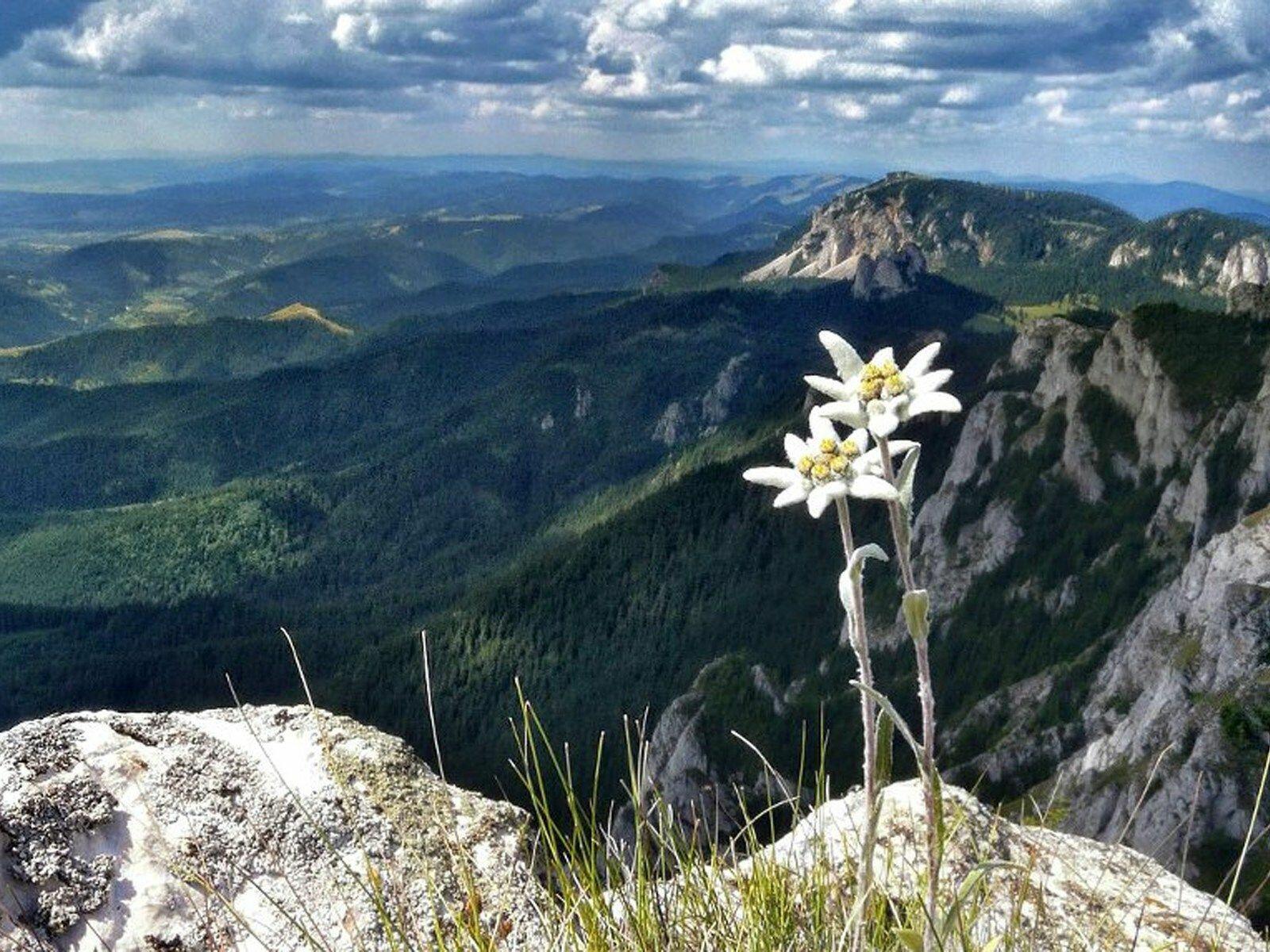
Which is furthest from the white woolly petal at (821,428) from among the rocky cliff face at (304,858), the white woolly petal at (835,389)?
the rocky cliff face at (304,858)

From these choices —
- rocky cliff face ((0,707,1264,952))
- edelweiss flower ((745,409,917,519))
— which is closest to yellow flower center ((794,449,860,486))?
edelweiss flower ((745,409,917,519))

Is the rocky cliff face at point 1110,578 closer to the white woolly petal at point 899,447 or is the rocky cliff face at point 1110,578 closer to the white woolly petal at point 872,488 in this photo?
the white woolly petal at point 899,447

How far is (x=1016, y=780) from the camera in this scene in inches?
3098

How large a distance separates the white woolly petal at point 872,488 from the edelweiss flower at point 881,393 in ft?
0.60

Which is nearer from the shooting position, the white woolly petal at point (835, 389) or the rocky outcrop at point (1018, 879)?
the white woolly petal at point (835, 389)

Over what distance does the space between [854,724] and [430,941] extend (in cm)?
9807

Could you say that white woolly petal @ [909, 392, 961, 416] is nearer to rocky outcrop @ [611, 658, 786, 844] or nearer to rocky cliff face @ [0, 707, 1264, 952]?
rocky cliff face @ [0, 707, 1264, 952]

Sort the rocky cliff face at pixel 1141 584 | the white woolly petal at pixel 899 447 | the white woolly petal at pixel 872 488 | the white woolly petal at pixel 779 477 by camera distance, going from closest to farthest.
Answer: the white woolly petal at pixel 872 488 < the white woolly petal at pixel 899 447 < the white woolly petal at pixel 779 477 < the rocky cliff face at pixel 1141 584

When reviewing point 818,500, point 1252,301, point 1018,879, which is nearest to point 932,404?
point 818,500

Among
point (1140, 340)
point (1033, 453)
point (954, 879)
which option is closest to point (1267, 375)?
point (1140, 340)

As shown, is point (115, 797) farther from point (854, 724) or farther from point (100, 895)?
point (854, 724)

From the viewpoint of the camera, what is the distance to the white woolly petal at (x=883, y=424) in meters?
3.83

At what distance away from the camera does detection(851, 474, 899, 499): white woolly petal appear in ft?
12.0

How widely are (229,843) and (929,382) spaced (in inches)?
193
